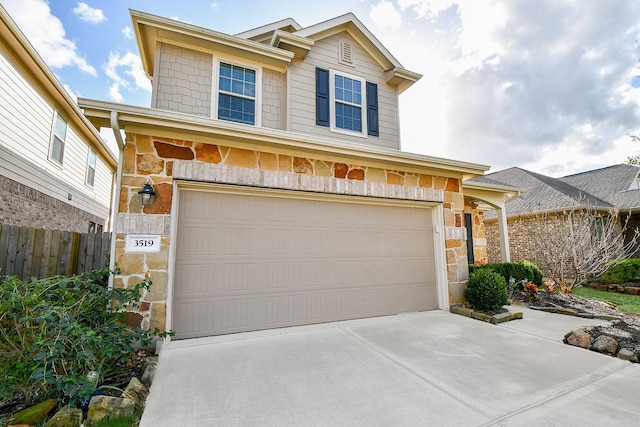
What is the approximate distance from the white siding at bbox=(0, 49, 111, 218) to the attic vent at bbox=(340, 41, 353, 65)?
24.1 ft

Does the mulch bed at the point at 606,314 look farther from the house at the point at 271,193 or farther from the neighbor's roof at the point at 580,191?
the neighbor's roof at the point at 580,191

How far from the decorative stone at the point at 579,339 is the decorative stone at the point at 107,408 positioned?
5.30 metres

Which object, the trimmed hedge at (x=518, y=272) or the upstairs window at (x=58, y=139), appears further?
the upstairs window at (x=58, y=139)

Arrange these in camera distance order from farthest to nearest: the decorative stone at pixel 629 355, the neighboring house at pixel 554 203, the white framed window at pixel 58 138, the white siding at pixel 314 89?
the neighboring house at pixel 554 203 < the white framed window at pixel 58 138 < the white siding at pixel 314 89 < the decorative stone at pixel 629 355

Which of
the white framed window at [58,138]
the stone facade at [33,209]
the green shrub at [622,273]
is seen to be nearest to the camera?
the stone facade at [33,209]

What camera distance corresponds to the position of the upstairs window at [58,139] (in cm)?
777

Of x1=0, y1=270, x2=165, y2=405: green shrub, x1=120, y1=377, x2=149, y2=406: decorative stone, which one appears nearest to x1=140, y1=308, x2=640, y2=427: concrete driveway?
x1=120, y1=377, x2=149, y2=406: decorative stone

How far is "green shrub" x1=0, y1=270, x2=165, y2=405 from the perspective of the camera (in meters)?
2.33

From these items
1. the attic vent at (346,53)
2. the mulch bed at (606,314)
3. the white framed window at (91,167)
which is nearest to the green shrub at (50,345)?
the mulch bed at (606,314)

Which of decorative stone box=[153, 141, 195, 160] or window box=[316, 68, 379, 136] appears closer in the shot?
decorative stone box=[153, 141, 195, 160]

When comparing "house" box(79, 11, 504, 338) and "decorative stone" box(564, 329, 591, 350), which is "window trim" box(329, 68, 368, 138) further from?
"decorative stone" box(564, 329, 591, 350)

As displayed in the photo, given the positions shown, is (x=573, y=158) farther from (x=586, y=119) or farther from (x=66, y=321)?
(x=66, y=321)

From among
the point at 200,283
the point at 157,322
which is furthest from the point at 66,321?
the point at 200,283

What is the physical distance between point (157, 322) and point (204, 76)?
4.95 metres
